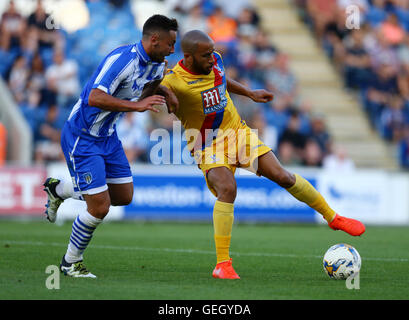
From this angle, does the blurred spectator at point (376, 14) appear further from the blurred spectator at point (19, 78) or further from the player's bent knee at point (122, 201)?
the player's bent knee at point (122, 201)

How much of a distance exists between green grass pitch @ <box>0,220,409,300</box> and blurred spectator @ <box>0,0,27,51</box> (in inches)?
197

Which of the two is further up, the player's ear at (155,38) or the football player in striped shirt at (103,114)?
the player's ear at (155,38)

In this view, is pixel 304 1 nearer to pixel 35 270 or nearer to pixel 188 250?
pixel 188 250

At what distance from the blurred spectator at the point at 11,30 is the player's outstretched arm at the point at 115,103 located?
11.5 metres

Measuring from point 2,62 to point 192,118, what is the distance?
35.6ft

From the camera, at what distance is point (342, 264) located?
719 centimetres

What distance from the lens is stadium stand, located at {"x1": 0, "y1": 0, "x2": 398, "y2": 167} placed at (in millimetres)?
16938

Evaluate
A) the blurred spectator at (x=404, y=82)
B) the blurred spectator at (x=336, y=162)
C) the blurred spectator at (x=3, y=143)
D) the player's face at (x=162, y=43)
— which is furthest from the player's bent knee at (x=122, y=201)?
the blurred spectator at (x=404, y=82)

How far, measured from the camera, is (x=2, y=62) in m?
17.6

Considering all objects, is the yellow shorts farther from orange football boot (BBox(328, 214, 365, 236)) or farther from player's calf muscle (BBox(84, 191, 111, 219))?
player's calf muscle (BBox(84, 191, 111, 219))

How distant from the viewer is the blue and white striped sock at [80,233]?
23.3 feet
